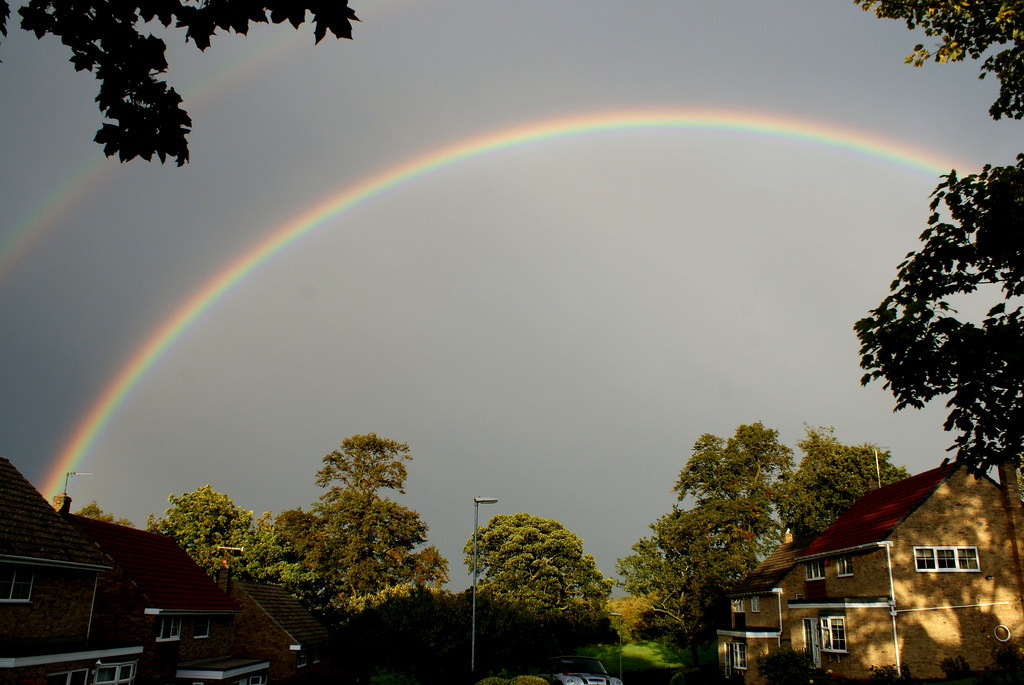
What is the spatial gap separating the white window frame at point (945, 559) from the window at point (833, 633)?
4.88 m

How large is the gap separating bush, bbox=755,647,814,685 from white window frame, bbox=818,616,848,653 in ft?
9.03

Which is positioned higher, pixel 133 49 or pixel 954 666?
pixel 133 49

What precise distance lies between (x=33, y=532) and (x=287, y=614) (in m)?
18.7

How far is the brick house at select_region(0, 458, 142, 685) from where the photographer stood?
2445cm

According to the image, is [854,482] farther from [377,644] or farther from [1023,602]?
[377,644]

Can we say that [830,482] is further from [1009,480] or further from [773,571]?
[1009,480]

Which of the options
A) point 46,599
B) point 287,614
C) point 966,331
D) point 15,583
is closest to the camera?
point 966,331

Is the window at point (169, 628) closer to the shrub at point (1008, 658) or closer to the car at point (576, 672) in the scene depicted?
the car at point (576, 672)

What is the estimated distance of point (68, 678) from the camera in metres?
25.8

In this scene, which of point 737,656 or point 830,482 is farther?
point 830,482

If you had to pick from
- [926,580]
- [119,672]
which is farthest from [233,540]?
[926,580]

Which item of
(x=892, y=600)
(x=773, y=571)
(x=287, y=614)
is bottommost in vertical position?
(x=287, y=614)

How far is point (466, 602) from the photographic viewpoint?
131 ft

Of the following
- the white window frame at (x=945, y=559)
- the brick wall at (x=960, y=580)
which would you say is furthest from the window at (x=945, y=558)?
the brick wall at (x=960, y=580)
